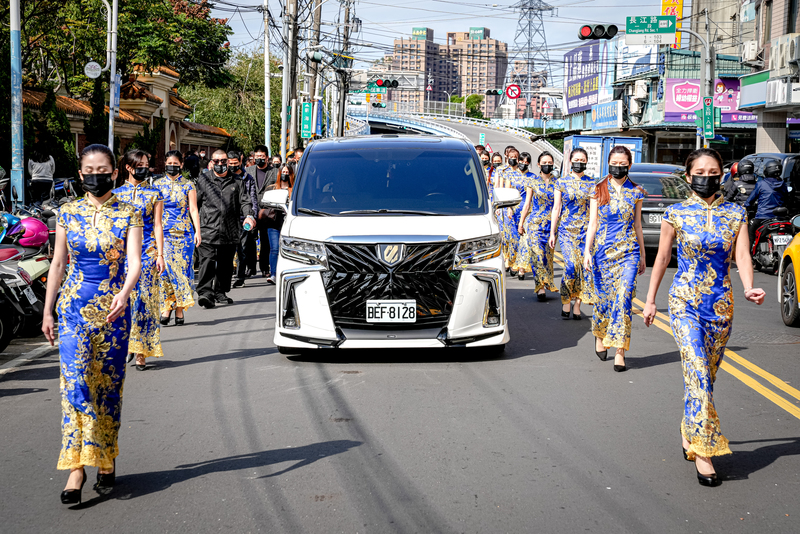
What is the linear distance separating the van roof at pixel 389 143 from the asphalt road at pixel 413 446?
206 centimetres

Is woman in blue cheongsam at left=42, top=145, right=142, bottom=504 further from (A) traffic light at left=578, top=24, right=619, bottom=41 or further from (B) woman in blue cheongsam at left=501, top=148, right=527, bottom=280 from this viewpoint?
(A) traffic light at left=578, top=24, right=619, bottom=41

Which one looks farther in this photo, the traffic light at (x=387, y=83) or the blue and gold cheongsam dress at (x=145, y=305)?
the traffic light at (x=387, y=83)

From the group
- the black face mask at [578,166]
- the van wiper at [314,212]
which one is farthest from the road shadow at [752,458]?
the black face mask at [578,166]

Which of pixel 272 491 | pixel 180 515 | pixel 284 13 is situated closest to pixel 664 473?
pixel 272 491

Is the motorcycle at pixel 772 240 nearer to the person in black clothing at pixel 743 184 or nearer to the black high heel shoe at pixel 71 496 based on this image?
the person in black clothing at pixel 743 184

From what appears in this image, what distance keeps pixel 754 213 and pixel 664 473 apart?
13.4m

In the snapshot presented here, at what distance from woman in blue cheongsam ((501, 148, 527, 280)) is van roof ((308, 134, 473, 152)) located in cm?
521

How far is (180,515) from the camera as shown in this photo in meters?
4.48

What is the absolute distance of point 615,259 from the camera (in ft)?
27.5

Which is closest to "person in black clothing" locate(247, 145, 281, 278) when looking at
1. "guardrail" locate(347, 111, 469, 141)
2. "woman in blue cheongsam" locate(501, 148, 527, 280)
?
"woman in blue cheongsam" locate(501, 148, 527, 280)

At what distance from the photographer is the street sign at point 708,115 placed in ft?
87.7

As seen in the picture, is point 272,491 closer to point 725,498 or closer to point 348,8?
point 725,498

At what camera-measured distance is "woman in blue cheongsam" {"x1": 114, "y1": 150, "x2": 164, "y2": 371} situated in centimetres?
784

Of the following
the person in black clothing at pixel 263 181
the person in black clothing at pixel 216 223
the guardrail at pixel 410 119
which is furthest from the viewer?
the guardrail at pixel 410 119
